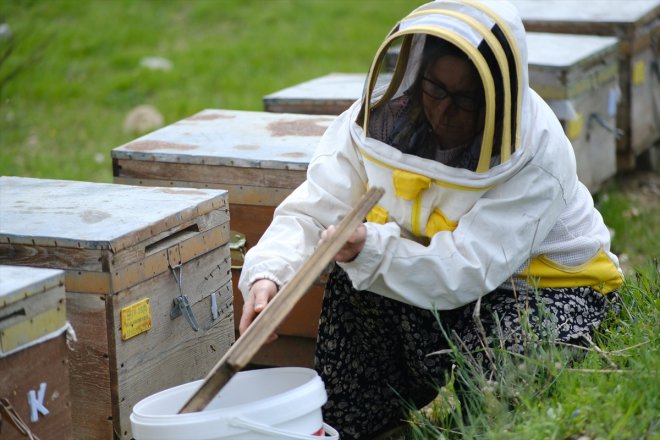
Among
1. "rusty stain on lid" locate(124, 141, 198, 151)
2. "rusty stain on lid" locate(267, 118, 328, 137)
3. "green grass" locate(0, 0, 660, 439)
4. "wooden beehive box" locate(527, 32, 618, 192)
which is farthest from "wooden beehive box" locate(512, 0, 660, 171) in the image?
"rusty stain on lid" locate(124, 141, 198, 151)

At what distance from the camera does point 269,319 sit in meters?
2.10

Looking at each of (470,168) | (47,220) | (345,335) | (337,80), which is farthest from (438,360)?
(337,80)

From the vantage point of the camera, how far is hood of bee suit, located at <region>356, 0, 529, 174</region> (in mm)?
2479

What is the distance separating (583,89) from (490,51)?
2489 millimetres

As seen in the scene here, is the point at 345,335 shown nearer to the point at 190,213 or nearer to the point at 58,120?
the point at 190,213

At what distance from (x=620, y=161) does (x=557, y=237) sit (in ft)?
10.6

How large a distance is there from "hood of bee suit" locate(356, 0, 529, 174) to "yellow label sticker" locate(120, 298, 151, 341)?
925mm

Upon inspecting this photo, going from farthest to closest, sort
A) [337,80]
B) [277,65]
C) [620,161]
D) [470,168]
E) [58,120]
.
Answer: [277,65]
[58,120]
[620,161]
[337,80]
[470,168]

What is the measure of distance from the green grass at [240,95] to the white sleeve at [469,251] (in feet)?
0.76

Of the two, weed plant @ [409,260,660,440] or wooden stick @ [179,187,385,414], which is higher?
wooden stick @ [179,187,385,414]

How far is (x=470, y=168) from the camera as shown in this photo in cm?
259

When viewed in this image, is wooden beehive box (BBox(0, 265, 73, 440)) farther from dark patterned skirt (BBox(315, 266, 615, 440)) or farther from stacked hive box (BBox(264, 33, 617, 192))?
stacked hive box (BBox(264, 33, 617, 192))

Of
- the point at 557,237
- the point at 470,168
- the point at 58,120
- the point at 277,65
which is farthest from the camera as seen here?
the point at 277,65

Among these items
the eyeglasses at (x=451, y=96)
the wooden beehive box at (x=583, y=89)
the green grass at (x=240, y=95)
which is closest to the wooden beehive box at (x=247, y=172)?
the green grass at (x=240, y=95)
